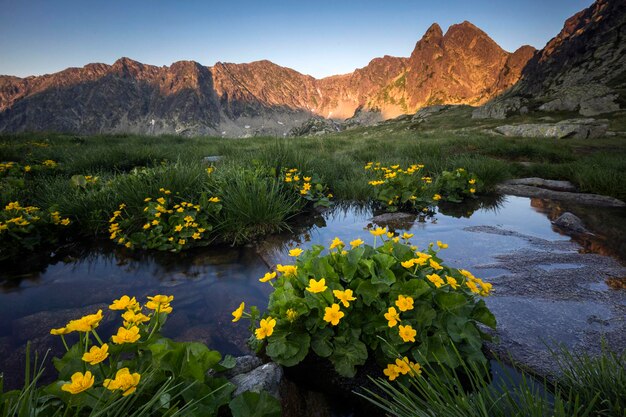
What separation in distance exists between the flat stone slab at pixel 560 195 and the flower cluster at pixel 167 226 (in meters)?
6.99

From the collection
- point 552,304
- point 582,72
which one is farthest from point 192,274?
point 582,72

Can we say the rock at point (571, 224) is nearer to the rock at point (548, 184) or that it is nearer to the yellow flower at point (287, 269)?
the rock at point (548, 184)

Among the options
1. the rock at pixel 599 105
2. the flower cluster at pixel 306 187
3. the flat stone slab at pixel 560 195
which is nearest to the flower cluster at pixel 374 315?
the flower cluster at pixel 306 187

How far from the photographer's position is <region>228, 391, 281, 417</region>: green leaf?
1.25 m

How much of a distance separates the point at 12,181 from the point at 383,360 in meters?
7.50

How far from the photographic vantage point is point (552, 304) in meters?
2.41

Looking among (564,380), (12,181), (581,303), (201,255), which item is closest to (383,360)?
(564,380)

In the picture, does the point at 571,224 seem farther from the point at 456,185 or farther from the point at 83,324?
the point at 83,324

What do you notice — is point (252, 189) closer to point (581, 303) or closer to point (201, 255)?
point (201, 255)

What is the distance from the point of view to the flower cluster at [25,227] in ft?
12.1

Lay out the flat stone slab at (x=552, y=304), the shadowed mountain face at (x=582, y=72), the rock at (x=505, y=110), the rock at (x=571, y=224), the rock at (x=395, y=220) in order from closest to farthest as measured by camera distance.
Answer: the flat stone slab at (x=552, y=304), the rock at (x=571, y=224), the rock at (x=395, y=220), the shadowed mountain face at (x=582, y=72), the rock at (x=505, y=110)

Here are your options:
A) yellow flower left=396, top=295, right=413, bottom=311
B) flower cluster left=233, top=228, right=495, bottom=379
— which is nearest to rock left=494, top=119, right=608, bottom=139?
flower cluster left=233, top=228, right=495, bottom=379

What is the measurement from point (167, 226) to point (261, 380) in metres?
3.28

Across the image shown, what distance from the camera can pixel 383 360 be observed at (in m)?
1.78
